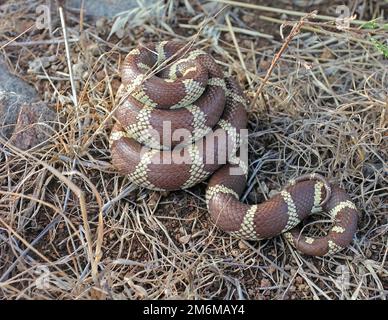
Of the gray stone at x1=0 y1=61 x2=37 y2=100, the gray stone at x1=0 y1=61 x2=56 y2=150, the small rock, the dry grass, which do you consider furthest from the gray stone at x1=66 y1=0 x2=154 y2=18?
the small rock

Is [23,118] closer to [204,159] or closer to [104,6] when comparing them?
[204,159]

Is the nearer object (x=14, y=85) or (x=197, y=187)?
(x=197, y=187)

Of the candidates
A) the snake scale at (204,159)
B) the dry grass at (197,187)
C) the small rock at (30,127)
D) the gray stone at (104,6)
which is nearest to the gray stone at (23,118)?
the small rock at (30,127)

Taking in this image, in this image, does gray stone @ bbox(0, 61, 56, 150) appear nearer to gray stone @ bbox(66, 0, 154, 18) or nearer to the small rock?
the small rock

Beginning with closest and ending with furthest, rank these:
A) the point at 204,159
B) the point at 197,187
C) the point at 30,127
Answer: the point at 204,159, the point at 30,127, the point at 197,187

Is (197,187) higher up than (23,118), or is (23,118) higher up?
(23,118)

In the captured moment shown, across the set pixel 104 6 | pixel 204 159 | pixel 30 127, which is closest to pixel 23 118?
pixel 30 127
